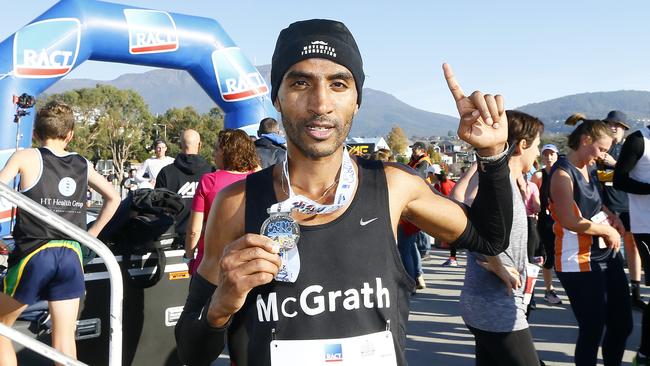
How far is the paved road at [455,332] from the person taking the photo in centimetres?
498

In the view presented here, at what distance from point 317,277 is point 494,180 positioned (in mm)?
600

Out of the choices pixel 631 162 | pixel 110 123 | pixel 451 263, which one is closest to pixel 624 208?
pixel 631 162

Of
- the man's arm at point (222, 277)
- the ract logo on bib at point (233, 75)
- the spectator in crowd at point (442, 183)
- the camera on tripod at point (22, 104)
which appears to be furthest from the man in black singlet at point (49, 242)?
the ract logo on bib at point (233, 75)

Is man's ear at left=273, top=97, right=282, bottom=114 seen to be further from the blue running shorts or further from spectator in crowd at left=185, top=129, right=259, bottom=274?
the blue running shorts

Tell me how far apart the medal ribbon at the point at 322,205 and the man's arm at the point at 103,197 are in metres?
2.64

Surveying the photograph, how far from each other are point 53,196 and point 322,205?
2783mm

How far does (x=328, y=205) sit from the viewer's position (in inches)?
59.5

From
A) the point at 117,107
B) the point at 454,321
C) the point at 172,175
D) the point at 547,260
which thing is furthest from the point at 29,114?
the point at 117,107

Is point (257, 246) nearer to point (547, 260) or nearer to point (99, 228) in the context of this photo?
point (99, 228)

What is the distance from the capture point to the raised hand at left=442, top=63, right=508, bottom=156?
1.60 m

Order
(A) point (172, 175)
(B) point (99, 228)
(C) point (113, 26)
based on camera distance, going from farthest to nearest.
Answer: (C) point (113, 26) < (A) point (172, 175) < (B) point (99, 228)

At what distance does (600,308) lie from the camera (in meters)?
3.49

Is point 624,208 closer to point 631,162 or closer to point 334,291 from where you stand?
point 631,162

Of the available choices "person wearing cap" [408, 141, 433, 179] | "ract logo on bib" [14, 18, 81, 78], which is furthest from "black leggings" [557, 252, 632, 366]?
"ract logo on bib" [14, 18, 81, 78]
